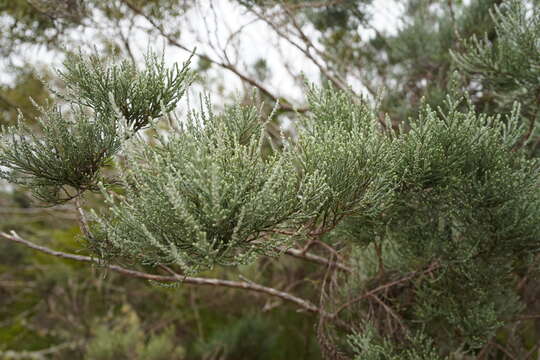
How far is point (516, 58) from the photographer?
2.51m

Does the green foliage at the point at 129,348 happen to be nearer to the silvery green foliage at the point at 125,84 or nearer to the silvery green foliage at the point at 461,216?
the silvery green foliage at the point at 461,216

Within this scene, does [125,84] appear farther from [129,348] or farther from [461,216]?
[129,348]

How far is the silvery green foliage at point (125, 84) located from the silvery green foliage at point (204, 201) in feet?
1.06

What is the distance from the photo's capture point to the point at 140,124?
2.04 m

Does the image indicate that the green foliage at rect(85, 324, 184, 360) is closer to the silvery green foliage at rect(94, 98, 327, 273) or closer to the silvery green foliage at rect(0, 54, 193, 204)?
the silvery green foliage at rect(0, 54, 193, 204)

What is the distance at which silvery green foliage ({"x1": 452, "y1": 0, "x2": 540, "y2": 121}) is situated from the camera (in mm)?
2381

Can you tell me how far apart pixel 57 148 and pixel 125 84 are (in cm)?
43

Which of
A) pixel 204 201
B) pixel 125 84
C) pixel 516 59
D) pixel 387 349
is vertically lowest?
pixel 387 349

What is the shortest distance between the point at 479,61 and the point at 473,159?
892 millimetres

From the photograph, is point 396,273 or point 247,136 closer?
point 247,136

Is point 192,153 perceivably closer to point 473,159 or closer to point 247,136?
point 247,136

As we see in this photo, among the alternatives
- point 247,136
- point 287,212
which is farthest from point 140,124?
point 287,212

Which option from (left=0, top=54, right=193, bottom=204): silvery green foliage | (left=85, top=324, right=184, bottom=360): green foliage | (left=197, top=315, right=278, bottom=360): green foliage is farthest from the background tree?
(left=85, top=324, right=184, bottom=360): green foliage

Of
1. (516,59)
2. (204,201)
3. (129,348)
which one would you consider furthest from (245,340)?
(204,201)
